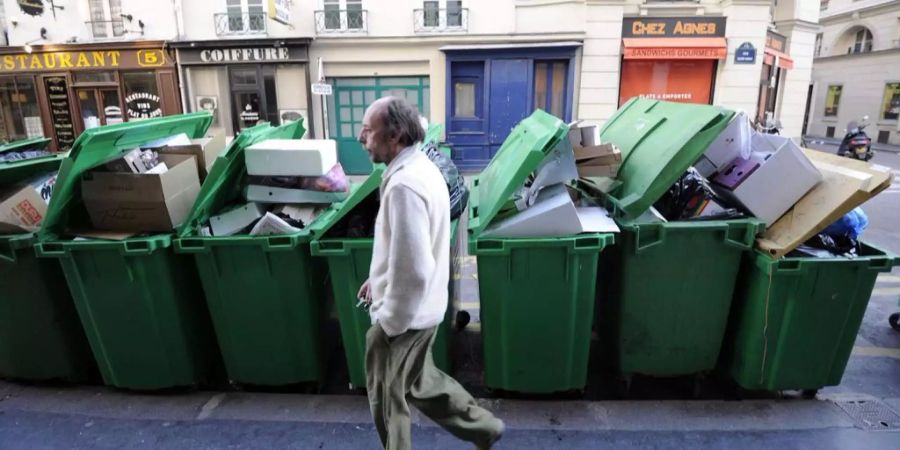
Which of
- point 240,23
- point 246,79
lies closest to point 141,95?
point 246,79

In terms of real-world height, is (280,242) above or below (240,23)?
below

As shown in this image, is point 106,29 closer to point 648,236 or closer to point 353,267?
point 353,267

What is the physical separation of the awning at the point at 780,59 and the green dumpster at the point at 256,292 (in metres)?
14.9

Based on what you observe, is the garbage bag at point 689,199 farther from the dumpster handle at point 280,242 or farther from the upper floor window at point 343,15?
the upper floor window at point 343,15

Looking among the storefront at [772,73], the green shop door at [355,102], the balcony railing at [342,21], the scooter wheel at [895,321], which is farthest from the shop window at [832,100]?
the scooter wheel at [895,321]

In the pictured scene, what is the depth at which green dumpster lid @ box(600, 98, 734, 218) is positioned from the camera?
2768 millimetres

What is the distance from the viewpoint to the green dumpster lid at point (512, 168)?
8.77 ft

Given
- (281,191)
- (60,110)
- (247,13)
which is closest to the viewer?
(281,191)

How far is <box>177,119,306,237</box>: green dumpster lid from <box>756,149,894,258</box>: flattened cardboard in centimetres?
306

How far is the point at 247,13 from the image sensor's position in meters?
12.8

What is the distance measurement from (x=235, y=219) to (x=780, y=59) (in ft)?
52.7

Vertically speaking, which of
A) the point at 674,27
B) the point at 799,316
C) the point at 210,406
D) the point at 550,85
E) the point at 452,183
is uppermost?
the point at 674,27

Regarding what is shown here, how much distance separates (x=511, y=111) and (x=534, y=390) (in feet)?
35.7

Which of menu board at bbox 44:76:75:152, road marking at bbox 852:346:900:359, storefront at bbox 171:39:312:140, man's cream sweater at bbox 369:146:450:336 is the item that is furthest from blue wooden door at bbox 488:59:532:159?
menu board at bbox 44:76:75:152
